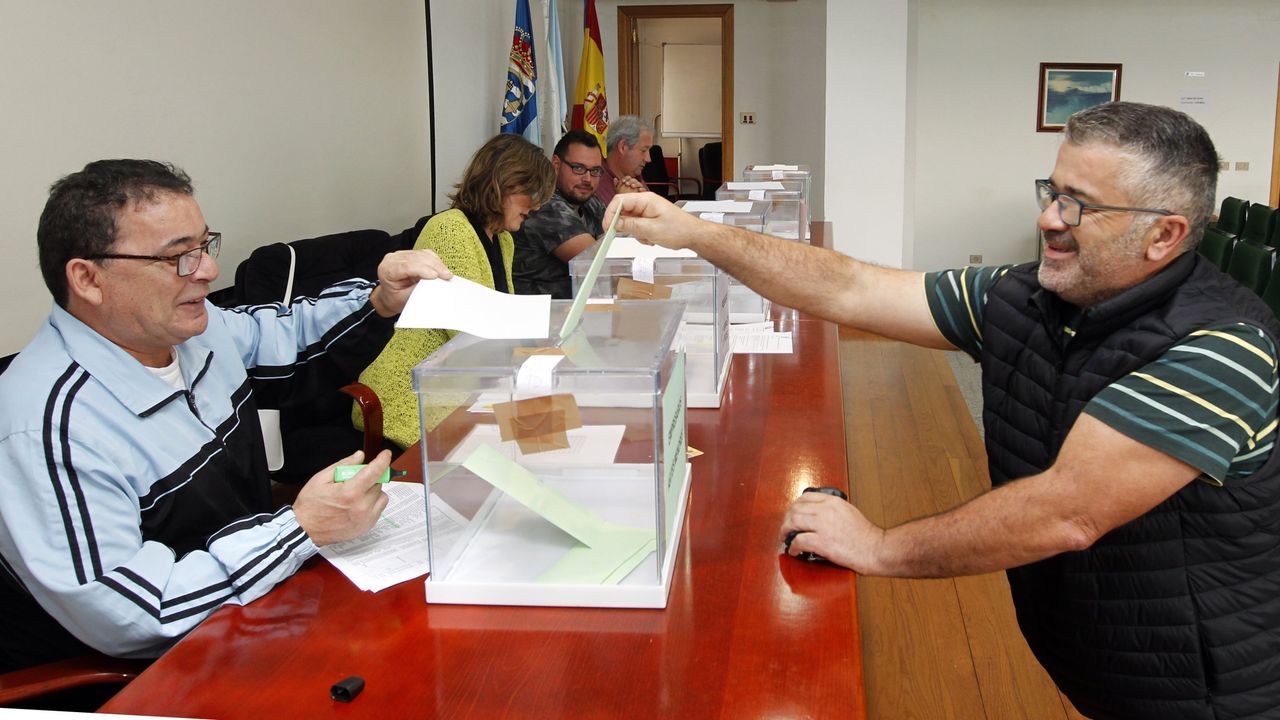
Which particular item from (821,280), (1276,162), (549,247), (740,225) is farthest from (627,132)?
(1276,162)

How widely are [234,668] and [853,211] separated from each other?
6.05 m

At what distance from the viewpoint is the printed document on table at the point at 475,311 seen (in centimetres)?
137

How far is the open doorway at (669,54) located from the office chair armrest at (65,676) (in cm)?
788

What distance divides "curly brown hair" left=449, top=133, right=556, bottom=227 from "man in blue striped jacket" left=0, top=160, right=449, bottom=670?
1.25 meters

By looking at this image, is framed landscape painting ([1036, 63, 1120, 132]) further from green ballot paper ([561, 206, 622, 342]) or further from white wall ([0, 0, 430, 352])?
green ballot paper ([561, 206, 622, 342])

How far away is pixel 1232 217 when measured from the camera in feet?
20.6

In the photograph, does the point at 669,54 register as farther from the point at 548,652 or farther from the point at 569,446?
the point at 548,652

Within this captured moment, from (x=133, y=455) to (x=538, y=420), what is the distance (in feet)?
2.11

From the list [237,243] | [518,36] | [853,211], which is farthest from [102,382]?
[853,211]

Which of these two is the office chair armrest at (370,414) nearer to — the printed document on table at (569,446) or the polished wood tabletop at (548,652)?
the polished wood tabletop at (548,652)

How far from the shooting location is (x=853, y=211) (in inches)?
270

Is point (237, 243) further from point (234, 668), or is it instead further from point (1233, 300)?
point (1233, 300)

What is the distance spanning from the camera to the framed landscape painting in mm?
8461

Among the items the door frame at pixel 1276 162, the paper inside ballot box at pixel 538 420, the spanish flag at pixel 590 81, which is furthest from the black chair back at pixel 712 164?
the paper inside ballot box at pixel 538 420
